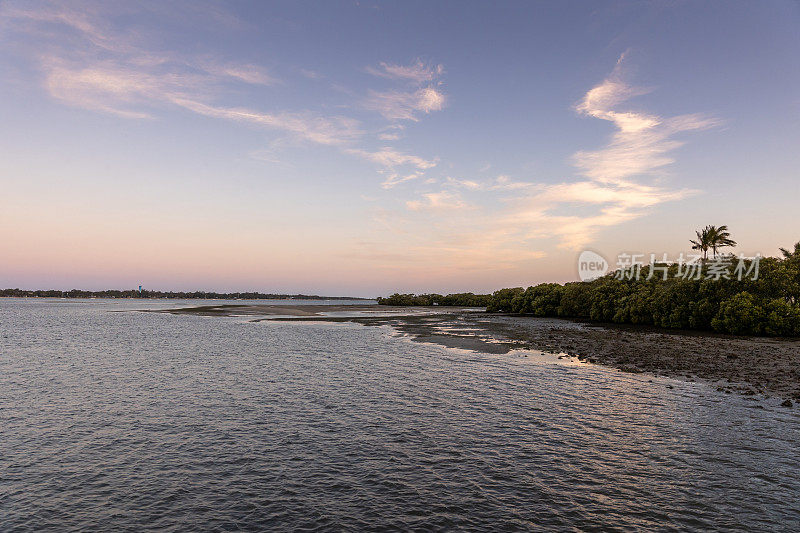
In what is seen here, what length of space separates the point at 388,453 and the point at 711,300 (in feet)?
293

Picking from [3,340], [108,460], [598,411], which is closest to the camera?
[108,460]

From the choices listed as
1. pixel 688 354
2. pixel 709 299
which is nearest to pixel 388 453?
pixel 688 354

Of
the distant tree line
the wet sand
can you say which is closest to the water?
the wet sand

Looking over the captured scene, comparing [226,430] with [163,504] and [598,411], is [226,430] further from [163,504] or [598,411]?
[598,411]

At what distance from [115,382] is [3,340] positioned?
1829 inches

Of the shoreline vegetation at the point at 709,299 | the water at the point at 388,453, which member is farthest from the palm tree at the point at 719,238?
the water at the point at 388,453

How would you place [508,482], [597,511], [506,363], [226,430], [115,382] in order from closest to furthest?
1. [597,511]
2. [508,482]
3. [226,430]
4. [115,382]
5. [506,363]

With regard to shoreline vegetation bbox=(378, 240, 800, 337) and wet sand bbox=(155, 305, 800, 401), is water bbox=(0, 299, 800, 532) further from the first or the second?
shoreline vegetation bbox=(378, 240, 800, 337)

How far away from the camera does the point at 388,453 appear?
1950 cm

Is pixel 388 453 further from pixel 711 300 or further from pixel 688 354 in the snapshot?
pixel 711 300

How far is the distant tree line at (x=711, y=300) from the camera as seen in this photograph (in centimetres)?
7150

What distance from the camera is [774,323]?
69.6 metres

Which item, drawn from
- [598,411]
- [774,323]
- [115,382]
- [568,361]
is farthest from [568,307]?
[115,382]

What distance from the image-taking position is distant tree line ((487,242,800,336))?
71500mm
